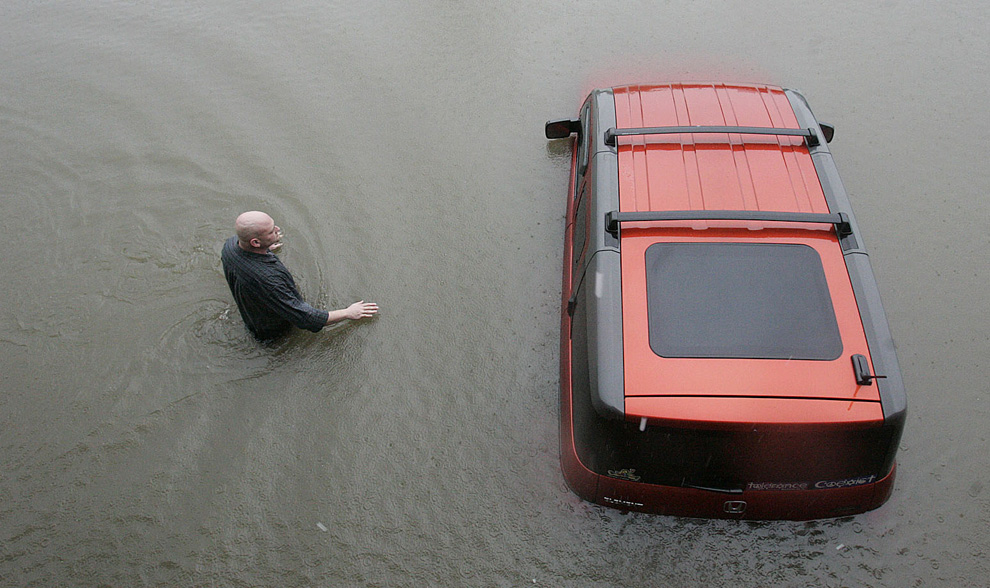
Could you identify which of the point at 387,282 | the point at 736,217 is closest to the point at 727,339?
the point at 736,217

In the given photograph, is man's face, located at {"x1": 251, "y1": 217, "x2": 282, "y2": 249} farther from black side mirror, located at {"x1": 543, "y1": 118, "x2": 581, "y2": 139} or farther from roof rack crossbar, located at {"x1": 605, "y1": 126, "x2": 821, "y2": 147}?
black side mirror, located at {"x1": 543, "y1": 118, "x2": 581, "y2": 139}

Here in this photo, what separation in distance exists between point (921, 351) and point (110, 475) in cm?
564

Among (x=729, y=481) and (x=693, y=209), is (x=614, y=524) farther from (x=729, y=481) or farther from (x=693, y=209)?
(x=693, y=209)

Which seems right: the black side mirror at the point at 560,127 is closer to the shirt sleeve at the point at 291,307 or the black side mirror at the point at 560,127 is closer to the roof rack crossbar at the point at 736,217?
the roof rack crossbar at the point at 736,217

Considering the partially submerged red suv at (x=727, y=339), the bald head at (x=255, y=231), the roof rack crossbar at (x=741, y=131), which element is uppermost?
the roof rack crossbar at (x=741, y=131)

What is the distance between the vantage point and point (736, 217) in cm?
360

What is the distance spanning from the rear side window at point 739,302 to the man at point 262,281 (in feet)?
7.89

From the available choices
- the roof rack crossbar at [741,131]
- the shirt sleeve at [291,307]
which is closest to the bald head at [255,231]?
the shirt sleeve at [291,307]

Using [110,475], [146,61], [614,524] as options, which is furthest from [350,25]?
[614,524]

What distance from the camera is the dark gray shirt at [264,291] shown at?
439 cm

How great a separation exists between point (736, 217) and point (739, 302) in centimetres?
50

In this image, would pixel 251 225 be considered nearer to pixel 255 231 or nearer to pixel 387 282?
pixel 255 231

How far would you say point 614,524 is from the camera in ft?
13.4

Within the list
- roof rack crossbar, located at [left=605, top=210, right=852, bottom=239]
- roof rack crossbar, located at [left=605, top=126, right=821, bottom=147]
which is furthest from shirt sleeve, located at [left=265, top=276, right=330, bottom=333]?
roof rack crossbar, located at [left=605, top=126, right=821, bottom=147]
